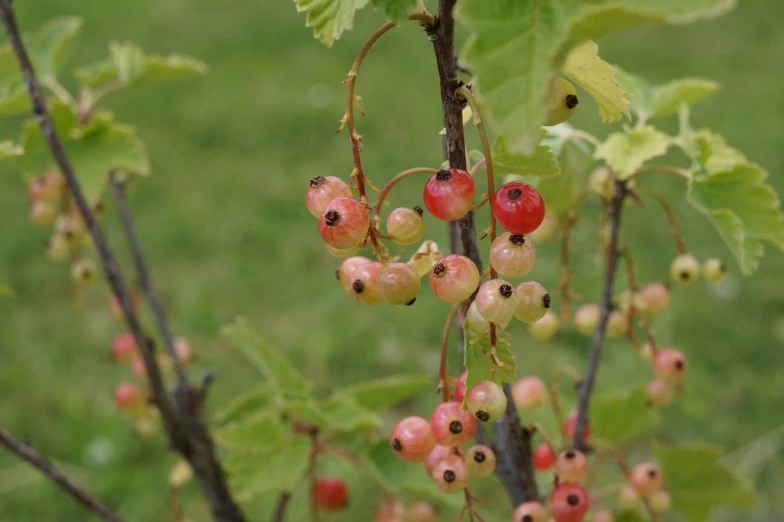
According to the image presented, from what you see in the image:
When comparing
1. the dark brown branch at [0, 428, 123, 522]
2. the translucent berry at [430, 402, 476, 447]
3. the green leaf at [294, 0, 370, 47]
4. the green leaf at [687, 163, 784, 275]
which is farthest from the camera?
the dark brown branch at [0, 428, 123, 522]

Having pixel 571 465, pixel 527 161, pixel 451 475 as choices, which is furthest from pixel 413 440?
pixel 527 161

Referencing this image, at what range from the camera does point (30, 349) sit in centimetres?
382

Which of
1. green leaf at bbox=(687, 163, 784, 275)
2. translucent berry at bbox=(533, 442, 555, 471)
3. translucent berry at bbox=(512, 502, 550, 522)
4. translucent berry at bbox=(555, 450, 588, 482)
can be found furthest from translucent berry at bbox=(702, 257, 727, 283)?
translucent berry at bbox=(512, 502, 550, 522)

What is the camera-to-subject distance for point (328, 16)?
86 cm

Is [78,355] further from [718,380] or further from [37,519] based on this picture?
[718,380]

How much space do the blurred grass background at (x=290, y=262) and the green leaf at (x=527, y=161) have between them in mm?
1373

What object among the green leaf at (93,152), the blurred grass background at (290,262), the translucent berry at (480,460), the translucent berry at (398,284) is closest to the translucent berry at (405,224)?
the translucent berry at (398,284)

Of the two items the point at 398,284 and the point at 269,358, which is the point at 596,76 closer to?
the point at 398,284

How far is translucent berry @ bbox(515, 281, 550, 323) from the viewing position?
938 mm

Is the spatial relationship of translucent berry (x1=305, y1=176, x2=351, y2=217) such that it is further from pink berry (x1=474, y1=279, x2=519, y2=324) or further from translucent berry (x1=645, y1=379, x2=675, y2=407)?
translucent berry (x1=645, y1=379, x2=675, y2=407)

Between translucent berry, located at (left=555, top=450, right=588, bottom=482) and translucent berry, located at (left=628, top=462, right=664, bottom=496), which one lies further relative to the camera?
translucent berry, located at (left=628, top=462, right=664, bottom=496)

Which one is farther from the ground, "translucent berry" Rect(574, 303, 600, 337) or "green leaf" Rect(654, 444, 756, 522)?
"translucent berry" Rect(574, 303, 600, 337)

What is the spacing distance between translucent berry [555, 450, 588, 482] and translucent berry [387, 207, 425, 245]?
1.59ft

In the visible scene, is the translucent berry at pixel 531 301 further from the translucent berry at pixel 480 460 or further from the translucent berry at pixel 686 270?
the translucent berry at pixel 686 270
